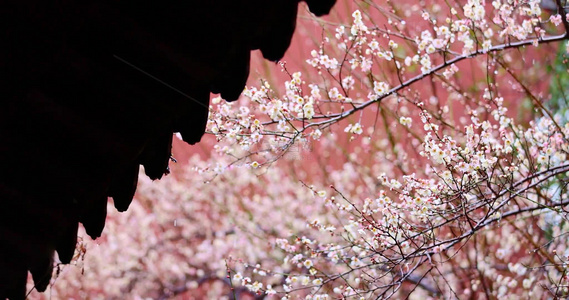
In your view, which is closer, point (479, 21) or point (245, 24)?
point (245, 24)

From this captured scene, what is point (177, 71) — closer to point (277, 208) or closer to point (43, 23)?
point (43, 23)

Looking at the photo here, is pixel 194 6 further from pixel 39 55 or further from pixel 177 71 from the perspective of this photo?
pixel 39 55

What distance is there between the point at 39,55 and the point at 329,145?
5.47 m

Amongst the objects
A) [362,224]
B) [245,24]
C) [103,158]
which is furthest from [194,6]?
[362,224]

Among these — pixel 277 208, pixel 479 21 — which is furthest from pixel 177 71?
pixel 277 208

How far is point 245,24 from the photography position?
1.17 metres

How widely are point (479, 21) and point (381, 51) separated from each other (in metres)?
0.63

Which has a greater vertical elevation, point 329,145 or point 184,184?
point 329,145

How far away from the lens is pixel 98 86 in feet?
4.02

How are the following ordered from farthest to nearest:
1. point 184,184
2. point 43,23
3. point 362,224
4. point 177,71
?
1. point 184,184
2. point 362,224
3. point 177,71
4. point 43,23

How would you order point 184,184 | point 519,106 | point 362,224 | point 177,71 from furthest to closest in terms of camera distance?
point 184,184
point 519,106
point 362,224
point 177,71

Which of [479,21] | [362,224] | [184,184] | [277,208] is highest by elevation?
[479,21]

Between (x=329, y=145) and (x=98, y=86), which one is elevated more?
(x=329, y=145)

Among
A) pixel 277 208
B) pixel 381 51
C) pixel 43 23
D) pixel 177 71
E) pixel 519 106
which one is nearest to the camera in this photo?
pixel 43 23
